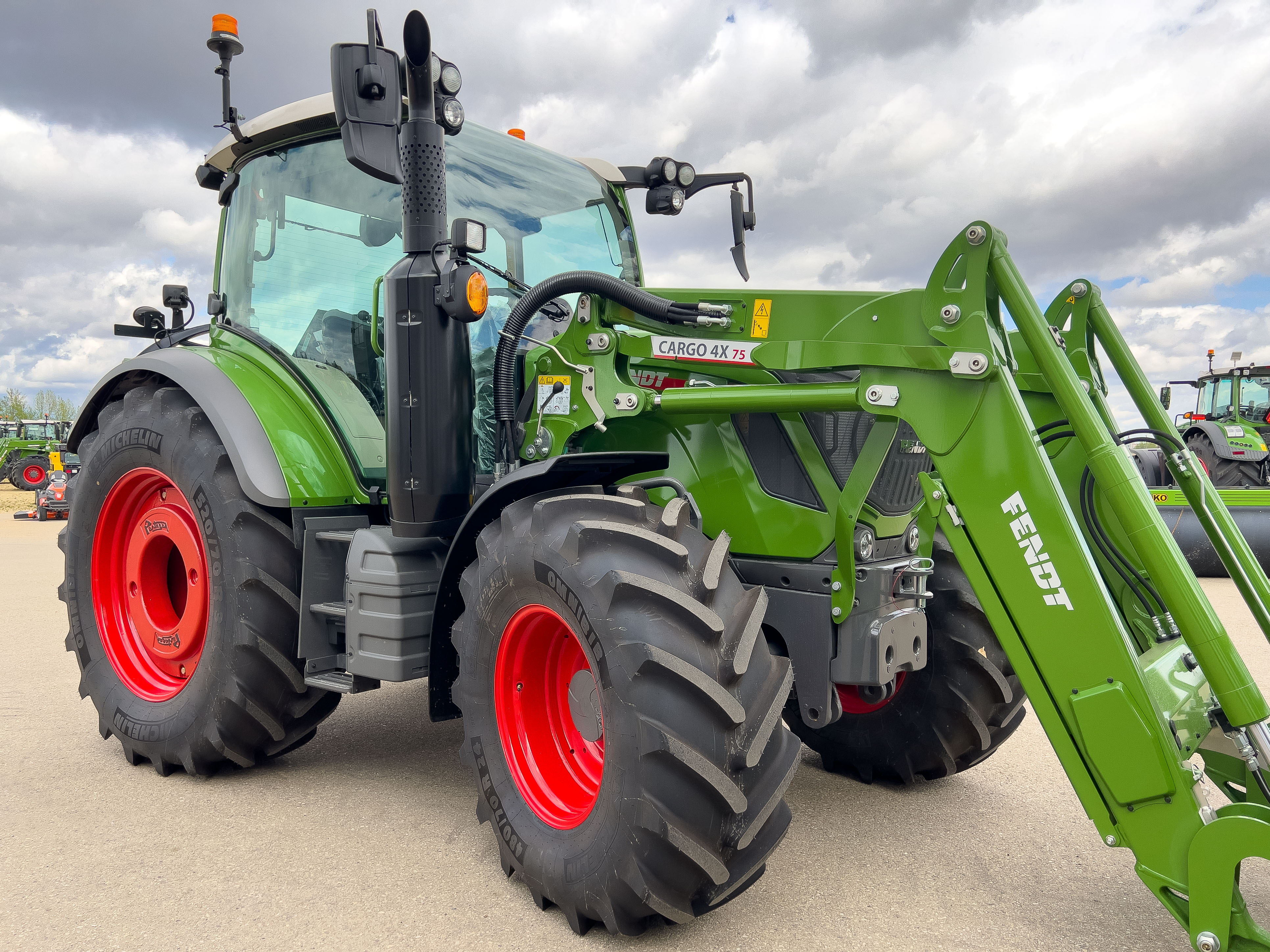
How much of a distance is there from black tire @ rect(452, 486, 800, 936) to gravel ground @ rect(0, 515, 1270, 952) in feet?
0.60

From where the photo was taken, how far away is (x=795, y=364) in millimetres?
2922

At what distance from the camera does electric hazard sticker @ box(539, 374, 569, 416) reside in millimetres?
3258

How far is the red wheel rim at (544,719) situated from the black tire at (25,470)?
26995 mm

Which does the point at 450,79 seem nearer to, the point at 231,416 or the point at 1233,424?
the point at 231,416

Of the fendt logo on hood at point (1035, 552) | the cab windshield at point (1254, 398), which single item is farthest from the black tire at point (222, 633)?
the cab windshield at point (1254, 398)

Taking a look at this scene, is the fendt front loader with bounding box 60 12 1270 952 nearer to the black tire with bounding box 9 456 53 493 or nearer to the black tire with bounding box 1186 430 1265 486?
the black tire with bounding box 1186 430 1265 486

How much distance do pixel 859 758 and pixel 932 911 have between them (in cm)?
111

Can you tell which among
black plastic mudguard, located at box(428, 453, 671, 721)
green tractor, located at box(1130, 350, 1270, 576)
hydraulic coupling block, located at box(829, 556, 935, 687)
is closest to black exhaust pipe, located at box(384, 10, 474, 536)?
black plastic mudguard, located at box(428, 453, 671, 721)

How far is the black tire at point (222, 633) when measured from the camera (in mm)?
3564

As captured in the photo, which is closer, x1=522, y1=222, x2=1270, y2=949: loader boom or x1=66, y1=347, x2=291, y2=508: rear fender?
x1=522, y1=222, x2=1270, y2=949: loader boom

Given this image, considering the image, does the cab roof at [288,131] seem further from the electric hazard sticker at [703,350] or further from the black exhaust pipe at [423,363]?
the electric hazard sticker at [703,350]

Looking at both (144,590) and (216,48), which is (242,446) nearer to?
(144,590)

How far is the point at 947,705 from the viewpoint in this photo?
11.7 feet

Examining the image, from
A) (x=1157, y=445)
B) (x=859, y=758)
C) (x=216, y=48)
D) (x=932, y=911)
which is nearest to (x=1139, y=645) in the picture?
(x=1157, y=445)
